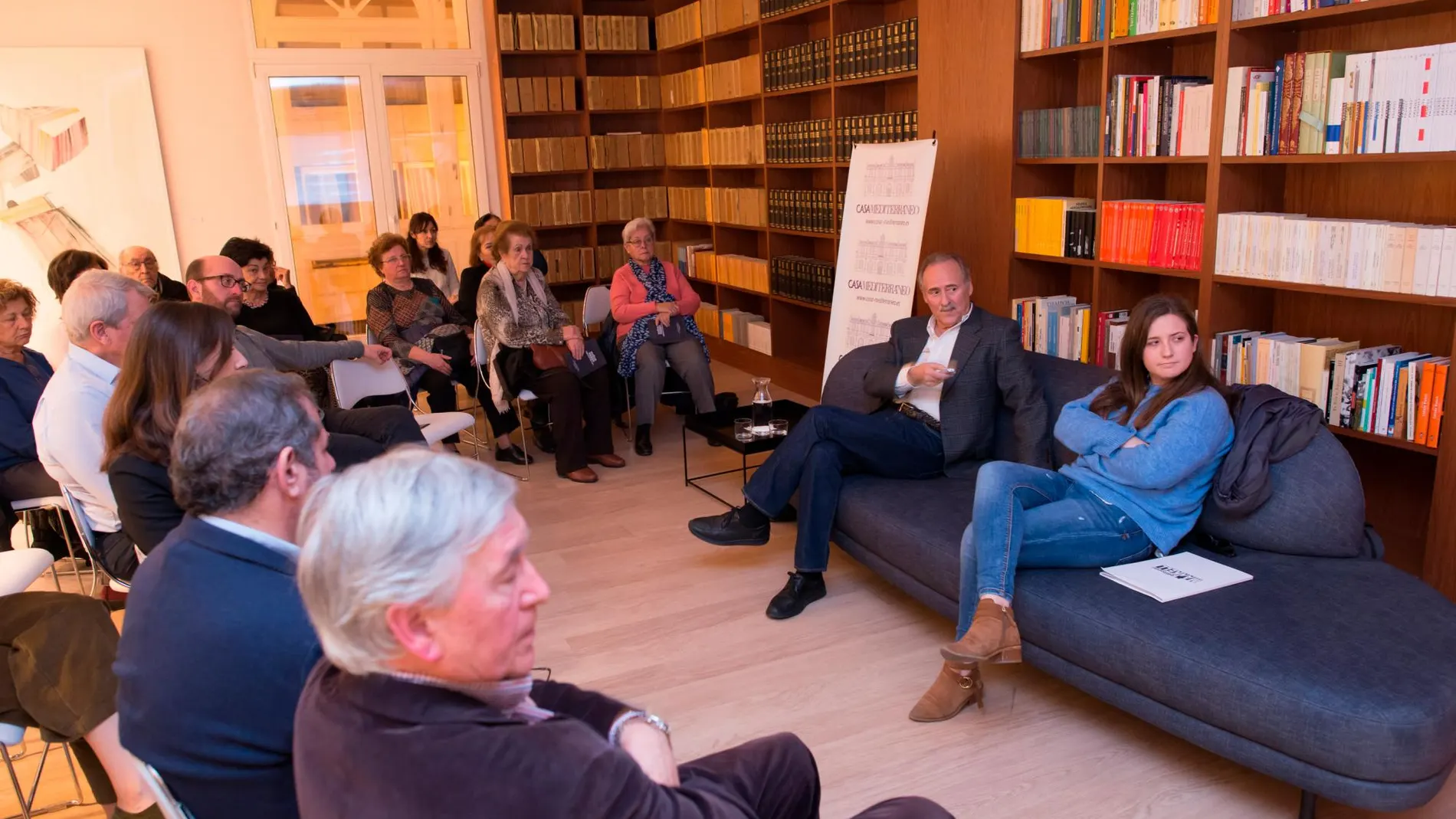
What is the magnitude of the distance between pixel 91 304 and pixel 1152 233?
4167 mm

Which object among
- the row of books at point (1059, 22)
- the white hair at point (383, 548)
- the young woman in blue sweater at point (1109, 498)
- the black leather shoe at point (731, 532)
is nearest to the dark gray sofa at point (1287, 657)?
the young woman in blue sweater at point (1109, 498)

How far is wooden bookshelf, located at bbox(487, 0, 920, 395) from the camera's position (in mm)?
6609

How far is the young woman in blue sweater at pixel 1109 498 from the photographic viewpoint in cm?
307

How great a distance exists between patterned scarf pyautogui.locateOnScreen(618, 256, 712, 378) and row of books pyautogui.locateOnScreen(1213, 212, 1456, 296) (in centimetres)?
323

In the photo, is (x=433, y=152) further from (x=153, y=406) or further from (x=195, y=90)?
(x=153, y=406)

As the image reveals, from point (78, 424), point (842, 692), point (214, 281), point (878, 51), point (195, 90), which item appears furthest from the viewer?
point (195, 90)

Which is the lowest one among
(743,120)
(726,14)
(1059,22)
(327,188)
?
(327,188)

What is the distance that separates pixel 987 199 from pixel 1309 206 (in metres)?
1.62

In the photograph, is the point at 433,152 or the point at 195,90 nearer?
the point at 195,90

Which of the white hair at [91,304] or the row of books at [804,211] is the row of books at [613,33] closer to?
the row of books at [804,211]

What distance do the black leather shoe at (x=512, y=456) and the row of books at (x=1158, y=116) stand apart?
3.73m

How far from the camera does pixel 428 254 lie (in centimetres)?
731

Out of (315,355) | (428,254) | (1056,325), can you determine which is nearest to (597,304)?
(428,254)

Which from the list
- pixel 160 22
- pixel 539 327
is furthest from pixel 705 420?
pixel 160 22
